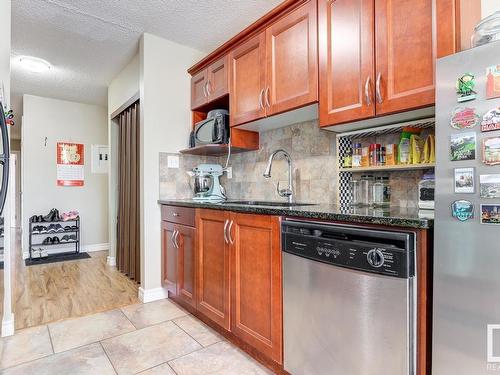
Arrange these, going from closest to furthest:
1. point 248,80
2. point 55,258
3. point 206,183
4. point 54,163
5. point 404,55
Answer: point 404,55 < point 248,80 < point 206,183 < point 55,258 < point 54,163

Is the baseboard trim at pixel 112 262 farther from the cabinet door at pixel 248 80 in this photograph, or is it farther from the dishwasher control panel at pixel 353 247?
the dishwasher control panel at pixel 353 247

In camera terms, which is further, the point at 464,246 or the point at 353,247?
the point at 353,247

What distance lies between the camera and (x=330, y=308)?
1.27m

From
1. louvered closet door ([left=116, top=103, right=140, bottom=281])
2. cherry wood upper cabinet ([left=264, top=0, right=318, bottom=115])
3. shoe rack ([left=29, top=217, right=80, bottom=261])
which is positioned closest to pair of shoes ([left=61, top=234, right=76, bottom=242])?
shoe rack ([left=29, top=217, right=80, bottom=261])

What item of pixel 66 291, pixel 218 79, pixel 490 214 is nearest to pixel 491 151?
pixel 490 214

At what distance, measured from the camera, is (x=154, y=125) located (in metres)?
2.71

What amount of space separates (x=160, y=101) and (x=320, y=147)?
160cm

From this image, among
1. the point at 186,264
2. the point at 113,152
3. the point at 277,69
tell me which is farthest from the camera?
the point at 113,152

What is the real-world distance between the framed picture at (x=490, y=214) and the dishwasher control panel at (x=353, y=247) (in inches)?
8.8

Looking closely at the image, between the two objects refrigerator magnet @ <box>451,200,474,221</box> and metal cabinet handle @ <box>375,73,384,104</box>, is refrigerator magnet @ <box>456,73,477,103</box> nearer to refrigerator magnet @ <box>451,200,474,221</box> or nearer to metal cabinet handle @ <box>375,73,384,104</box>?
refrigerator magnet @ <box>451,200,474,221</box>

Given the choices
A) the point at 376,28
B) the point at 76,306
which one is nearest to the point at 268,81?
the point at 376,28

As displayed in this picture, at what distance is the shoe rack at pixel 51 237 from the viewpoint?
166 inches

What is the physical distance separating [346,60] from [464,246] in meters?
1.09

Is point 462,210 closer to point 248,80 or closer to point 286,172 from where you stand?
point 286,172
